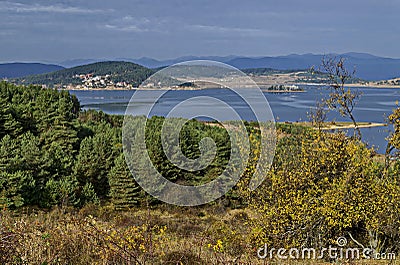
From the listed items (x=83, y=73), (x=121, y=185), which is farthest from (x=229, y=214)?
(x=83, y=73)

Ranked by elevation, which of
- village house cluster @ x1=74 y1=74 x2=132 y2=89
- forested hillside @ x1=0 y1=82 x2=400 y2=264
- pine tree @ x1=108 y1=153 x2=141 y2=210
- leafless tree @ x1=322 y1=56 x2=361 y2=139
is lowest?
pine tree @ x1=108 y1=153 x2=141 y2=210

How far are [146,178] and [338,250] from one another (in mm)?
12085

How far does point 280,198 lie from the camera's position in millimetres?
8641

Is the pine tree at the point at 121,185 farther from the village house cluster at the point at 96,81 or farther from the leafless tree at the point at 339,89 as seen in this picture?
the village house cluster at the point at 96,81

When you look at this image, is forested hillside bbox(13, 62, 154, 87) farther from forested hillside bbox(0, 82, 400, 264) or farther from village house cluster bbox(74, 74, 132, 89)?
forested hillside bbox(0, 82, 400, 264)

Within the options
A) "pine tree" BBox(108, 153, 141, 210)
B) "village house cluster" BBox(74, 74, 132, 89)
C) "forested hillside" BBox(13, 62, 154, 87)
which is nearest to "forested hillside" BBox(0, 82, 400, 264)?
"pine tree" BBox(108, 153, 141, 210)

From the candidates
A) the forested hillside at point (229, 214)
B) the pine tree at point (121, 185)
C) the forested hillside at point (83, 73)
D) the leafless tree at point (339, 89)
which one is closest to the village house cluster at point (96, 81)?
the forested hillside at point (83, 73)

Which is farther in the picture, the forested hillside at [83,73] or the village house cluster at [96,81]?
the forested hillside at [83,73]

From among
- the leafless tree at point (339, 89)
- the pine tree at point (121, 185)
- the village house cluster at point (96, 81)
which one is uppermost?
the village house cluster at point (96, 81)

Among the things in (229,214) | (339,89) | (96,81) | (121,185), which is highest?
(96,81)

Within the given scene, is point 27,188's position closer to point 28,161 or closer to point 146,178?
point 28,161

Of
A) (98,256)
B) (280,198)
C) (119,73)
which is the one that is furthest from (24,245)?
(119,73)

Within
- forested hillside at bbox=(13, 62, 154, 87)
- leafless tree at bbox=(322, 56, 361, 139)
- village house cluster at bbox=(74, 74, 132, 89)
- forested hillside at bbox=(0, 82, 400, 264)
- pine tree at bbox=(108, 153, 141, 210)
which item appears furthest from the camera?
forested hillside at bbox=(13, 62, 154, 87)

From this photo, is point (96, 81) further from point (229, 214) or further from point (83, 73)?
point (229, 214)
